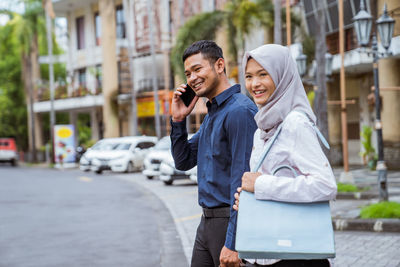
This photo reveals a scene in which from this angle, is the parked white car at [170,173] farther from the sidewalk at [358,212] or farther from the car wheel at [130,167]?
the car wheel at [130,167]

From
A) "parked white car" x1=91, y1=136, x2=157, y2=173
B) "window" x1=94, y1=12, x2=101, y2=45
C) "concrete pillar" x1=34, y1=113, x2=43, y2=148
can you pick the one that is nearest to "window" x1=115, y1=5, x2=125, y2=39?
"window" x1=94, y1=12, x2=101, y2=45

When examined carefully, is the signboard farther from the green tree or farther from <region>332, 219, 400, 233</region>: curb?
<region>332, 219, 400, 233</region>: curb

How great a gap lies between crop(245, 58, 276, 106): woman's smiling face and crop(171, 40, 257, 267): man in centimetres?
47

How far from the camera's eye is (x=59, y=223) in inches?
425

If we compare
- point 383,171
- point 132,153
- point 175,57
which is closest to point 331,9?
point 175,57

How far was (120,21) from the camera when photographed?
41469 millimetres

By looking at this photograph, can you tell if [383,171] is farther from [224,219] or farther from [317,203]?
[317,203]

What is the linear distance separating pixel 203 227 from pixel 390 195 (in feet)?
32.2

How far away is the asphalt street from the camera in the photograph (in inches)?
295

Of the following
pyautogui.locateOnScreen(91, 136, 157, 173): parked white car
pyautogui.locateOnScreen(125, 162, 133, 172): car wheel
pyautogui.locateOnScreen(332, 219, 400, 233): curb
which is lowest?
pyautogui.locateOnScreen(125, 162, 133, 172): car wheel

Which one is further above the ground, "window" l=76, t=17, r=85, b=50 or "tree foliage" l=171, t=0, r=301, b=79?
"window" l=76, t=17, r=85, b=50

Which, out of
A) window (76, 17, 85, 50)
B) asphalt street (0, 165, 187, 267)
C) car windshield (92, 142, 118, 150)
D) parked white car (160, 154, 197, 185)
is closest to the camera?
asphalt street (0, 165, 187, 267)

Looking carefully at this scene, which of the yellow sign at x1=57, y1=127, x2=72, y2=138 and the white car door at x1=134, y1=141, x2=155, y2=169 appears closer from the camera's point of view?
the white car door at x1=134, y1=141, x2=155, y2=169

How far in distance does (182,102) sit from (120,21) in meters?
39.0
